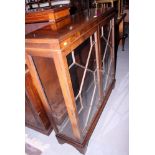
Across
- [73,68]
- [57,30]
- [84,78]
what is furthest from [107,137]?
[57,30]

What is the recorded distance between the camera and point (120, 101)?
1.72 m

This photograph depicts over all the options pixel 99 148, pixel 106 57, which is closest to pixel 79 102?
pixel 99 148

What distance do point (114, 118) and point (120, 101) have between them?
25 cm

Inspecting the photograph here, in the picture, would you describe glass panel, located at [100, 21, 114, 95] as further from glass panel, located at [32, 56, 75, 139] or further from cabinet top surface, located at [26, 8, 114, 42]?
glass panel, located at [32, 56, 75, 139]

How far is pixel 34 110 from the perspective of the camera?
1.24m

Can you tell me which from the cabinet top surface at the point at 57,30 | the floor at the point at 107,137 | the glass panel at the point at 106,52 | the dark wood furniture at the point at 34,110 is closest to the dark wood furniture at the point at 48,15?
the cabinet top surface at the point at 57,30

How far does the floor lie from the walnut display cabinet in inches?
3.8

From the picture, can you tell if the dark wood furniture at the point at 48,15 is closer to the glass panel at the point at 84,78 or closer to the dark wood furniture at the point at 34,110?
the glass panel at the point at 84,78

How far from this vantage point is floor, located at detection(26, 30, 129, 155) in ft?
4.21

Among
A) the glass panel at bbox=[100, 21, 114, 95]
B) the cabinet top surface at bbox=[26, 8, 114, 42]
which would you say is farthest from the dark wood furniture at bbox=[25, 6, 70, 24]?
the glass panel at bbox=[100, 21, 114, 95]

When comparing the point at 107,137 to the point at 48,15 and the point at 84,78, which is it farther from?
the point at 48,15

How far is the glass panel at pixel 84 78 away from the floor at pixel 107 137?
0.18 m

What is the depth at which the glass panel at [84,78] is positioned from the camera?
3.23 ft
